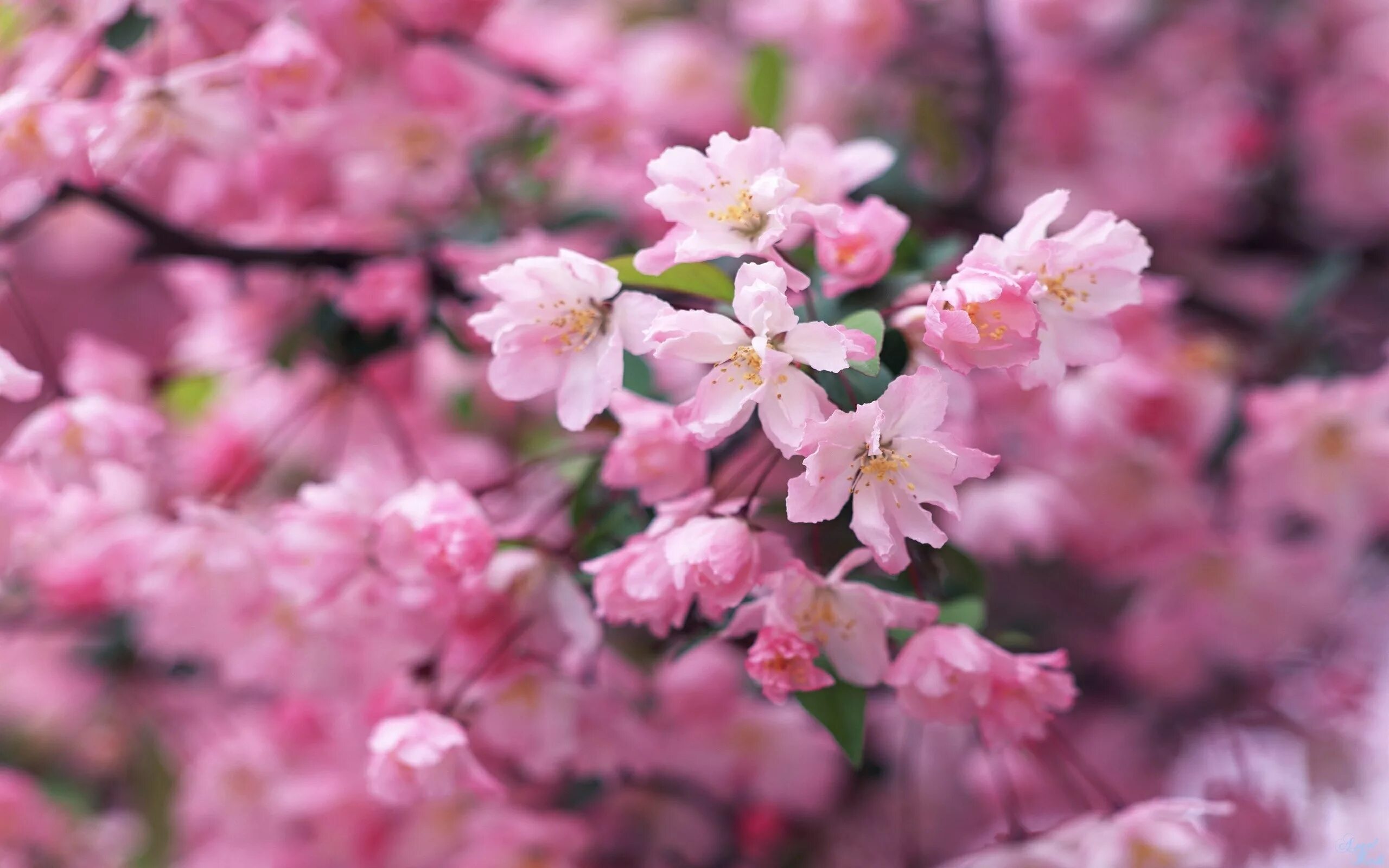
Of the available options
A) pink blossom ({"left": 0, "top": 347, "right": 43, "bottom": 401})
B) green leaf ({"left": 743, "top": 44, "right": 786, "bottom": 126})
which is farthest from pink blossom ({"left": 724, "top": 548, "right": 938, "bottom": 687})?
green leaf ({"left": 743, "top": 44, "right": 786, "bottom": 126})

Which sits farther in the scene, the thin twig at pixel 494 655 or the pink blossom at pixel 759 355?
the thin twig at pixel 494 655

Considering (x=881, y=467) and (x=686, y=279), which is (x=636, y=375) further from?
(x=881, y=467)

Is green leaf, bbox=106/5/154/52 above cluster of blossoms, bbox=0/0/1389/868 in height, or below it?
above

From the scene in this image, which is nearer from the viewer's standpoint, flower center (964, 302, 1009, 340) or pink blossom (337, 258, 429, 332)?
flower center (964, 302, 1009, 340)

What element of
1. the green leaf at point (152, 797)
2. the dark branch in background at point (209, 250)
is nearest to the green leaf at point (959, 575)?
the dark branch in background at point (209, 250)

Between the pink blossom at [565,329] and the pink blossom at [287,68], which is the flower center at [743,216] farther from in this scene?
the pink blossom at [287,68]

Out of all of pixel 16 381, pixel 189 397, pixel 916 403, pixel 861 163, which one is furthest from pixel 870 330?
pixel 189 397

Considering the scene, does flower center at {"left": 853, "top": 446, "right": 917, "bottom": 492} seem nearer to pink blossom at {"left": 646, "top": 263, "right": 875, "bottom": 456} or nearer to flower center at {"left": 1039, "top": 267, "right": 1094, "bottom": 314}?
pink blossom at {"left": 646, "top": 263, "right": 875, "bottom": 456}
